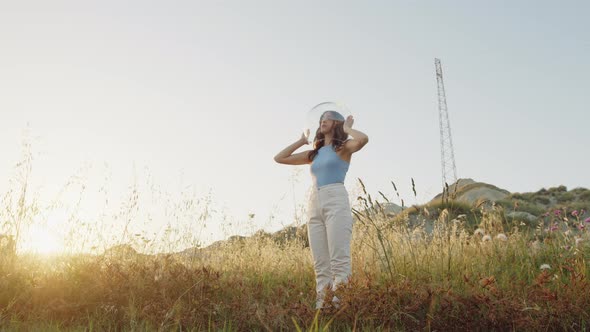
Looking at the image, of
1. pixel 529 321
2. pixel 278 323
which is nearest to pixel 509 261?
pixel 529 321

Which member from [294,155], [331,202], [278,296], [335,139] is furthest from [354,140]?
[278,296]

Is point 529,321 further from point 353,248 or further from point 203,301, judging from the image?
point 353,248

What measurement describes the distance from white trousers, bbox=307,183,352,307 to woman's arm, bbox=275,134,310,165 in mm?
520

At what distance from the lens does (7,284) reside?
439 cm

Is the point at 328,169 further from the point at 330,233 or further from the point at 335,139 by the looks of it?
the point at 330,233

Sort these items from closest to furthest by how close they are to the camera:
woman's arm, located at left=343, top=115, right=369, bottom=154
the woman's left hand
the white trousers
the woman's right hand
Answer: the white trousers → woman's arm, located at left=343, top=115, right=369, bottom=154 → the woman's left hand → the woman's right hand

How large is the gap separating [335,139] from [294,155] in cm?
52

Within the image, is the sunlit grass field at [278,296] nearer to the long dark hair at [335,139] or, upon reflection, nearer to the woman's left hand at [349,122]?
the long dark hair at [335,139]

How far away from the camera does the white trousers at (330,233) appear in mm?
4293

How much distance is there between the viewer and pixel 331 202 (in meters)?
4.35

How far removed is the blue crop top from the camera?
4.47 m

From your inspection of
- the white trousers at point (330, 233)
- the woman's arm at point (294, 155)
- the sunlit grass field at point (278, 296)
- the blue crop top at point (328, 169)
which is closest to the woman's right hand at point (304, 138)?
the woman's arm at point (294, 155)

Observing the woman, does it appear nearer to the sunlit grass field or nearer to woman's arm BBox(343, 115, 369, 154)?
woman's arm BBox(343, 115, 369, 154)

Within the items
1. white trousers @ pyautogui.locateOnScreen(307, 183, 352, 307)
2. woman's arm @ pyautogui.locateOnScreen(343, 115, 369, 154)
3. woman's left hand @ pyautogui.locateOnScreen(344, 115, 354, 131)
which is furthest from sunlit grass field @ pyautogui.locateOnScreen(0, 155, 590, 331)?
woman's left hand @ pyautogui.locateOnScreen(344, 115, 354, 131)
